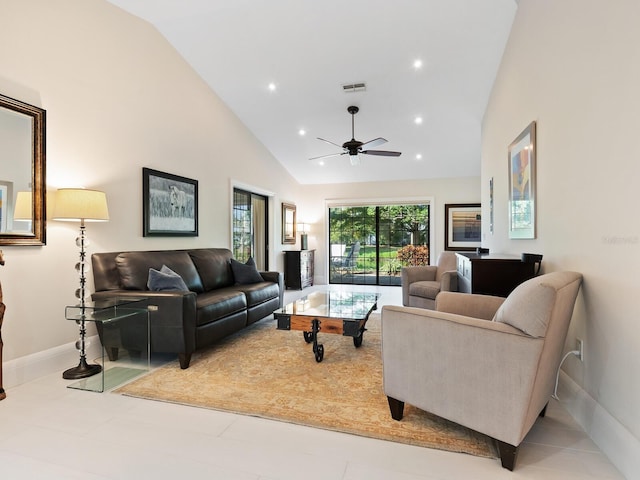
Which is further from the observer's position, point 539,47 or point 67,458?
point 539,47

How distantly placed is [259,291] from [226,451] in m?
2.36

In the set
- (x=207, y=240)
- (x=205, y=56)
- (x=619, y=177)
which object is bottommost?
(x=207, y=240)

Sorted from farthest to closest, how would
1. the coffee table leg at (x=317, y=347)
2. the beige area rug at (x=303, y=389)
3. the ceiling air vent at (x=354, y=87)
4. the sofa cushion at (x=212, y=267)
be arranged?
the ceiling air vent at (x=354, y=87) → the sofa cushion at (x=212, y=267) → the coffee table leg at (x=317, y=347) → the beige area rug at (x=303, y=389)

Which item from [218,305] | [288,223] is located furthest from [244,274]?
[288,223]

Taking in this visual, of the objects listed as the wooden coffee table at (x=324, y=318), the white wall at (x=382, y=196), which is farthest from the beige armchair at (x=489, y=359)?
the white wall at (x=382, y=196)

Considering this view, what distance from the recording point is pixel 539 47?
266cm

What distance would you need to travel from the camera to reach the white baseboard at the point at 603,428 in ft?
4.89

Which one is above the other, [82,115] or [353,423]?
[82,115]

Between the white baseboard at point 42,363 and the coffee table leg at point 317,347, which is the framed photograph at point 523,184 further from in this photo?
the white baseboard at point 42,363

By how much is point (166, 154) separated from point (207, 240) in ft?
4.37

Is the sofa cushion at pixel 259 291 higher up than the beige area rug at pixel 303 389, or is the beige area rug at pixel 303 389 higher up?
the sofa cushion at pixel 259 291

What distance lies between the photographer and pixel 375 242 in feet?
26.5

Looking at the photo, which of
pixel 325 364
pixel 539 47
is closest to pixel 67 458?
pixel 325 364

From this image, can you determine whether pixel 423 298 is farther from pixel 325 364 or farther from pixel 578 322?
pixel 578 322
